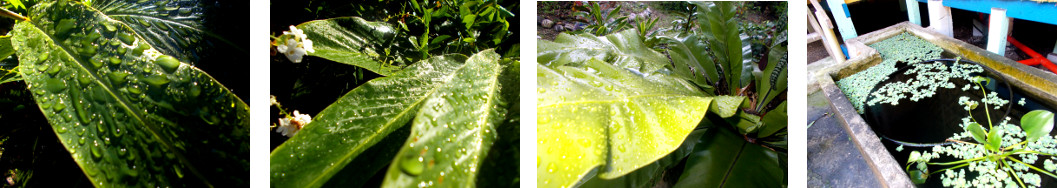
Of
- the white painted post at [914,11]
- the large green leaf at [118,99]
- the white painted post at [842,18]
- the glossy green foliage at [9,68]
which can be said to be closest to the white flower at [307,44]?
the large green leaf at [118,99]

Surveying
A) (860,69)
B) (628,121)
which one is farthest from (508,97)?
(860,69)

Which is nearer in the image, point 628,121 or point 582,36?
point 628,121

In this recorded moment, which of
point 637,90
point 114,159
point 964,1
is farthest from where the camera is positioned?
point 964,1

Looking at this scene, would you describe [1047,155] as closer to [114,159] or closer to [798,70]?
[798,70]

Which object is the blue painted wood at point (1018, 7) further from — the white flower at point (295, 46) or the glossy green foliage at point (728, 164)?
the white flower at point (295, 46)

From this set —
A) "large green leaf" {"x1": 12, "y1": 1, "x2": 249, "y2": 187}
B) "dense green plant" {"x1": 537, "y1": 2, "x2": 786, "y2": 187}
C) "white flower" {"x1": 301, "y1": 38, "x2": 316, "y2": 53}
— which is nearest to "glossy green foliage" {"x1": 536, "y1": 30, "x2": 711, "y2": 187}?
"dense green plant" {"x1": 537, "y1": 2, "x2": 786, "y2": 187}

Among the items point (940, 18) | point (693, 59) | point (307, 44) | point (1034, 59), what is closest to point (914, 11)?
point (940, 18)
